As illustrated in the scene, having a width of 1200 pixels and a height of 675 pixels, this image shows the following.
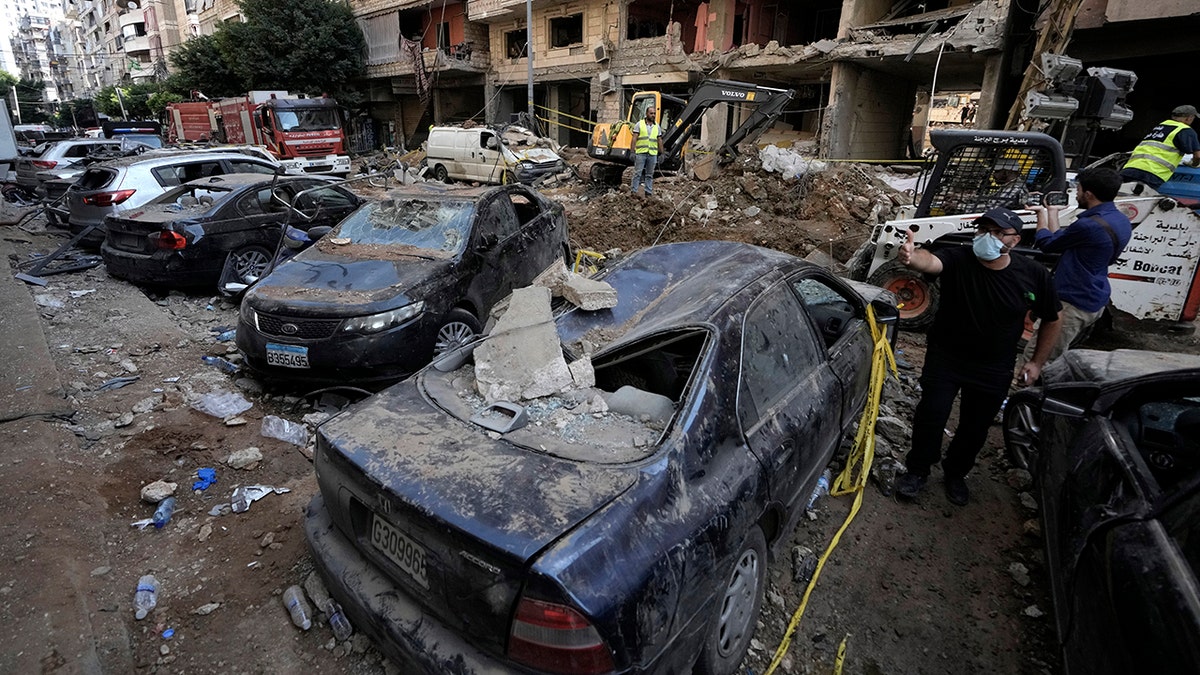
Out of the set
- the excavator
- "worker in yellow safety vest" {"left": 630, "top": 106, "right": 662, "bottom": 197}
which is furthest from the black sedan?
the excavator

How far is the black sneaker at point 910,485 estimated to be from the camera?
371cm

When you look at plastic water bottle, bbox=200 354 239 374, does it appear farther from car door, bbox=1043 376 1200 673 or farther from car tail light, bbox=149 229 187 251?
car door, bbox=1043 376 1200 673

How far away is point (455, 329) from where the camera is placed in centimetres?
489

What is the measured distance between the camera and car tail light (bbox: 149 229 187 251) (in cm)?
669

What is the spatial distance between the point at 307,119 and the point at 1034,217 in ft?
68.8

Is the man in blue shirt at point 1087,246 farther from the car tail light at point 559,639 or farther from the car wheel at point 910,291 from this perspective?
the car tail light at point 559,639

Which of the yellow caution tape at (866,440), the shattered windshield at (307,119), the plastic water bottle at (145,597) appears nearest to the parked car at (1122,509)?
the yellow caution tape at (866,440)

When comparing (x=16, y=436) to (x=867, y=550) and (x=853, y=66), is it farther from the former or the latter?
(x=853, y=66)

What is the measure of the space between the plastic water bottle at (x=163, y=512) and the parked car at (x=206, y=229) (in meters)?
4.53

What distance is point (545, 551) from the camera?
66.2 inches

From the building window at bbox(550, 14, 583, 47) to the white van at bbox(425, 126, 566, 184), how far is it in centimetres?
882

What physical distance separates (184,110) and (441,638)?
1338 inches

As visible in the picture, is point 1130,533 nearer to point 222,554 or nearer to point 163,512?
point 222,554

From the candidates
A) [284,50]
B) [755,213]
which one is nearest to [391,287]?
[755,213]
